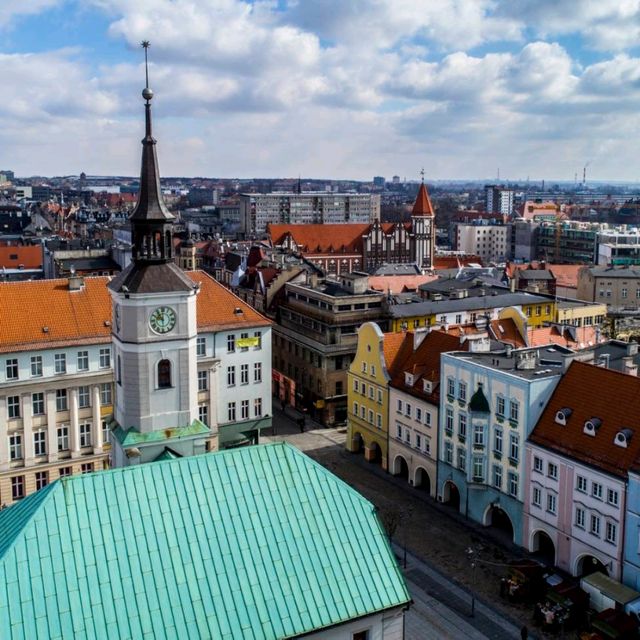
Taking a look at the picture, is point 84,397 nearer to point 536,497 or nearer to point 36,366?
point 36,366

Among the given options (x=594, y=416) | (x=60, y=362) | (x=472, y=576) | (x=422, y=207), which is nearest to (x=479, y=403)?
(x=594, y=416)

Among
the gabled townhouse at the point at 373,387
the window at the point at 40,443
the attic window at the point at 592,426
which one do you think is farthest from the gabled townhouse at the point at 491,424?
the window at the point at 40,443

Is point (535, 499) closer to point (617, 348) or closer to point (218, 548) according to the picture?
point (617, 348)

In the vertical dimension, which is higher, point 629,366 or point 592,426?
point 629,366

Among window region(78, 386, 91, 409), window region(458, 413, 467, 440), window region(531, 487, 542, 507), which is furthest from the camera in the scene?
window region(78, 386, 91, 409)

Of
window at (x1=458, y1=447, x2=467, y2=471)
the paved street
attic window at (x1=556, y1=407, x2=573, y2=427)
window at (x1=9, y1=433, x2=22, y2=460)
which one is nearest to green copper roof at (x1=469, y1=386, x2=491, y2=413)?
window at (x1=458, y1=447, x2=467, y2=471)

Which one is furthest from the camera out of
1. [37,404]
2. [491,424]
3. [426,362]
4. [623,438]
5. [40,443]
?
[426,362]

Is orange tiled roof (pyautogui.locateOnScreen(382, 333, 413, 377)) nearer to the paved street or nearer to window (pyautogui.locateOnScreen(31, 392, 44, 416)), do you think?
the paved street
